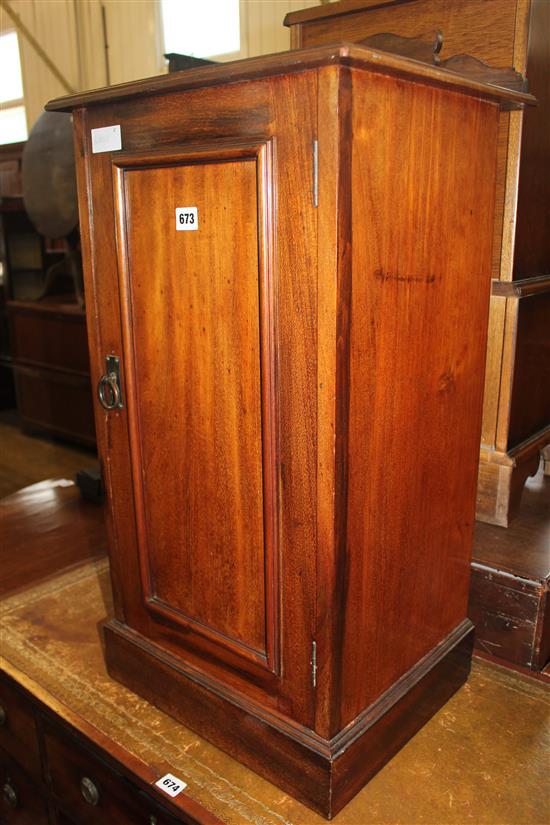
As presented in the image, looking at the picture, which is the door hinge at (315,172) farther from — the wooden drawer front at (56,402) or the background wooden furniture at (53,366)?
the wooden drawer front at (56,402)

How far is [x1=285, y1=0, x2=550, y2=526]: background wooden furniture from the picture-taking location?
1.63 meters

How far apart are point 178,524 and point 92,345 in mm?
381

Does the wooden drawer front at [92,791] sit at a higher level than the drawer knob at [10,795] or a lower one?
higher

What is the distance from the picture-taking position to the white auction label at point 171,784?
1.29 metres

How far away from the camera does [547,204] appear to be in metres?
1.81

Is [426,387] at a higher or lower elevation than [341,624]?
higher

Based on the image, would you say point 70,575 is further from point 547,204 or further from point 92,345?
point 547,204

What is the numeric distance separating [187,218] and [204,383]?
269mm

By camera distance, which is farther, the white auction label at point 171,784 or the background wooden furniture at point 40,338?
the background wooden furniture at point 40,338

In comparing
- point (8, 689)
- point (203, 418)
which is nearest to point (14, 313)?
point (8, 689)

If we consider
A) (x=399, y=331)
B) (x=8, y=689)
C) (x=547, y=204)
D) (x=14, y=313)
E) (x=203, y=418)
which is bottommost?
(x=8, y=689)

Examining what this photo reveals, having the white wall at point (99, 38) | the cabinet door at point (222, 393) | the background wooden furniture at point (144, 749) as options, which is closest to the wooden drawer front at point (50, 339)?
the white wall at point (99, 38)

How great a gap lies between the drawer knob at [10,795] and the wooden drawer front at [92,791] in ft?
0.82

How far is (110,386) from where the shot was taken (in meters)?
1.39
